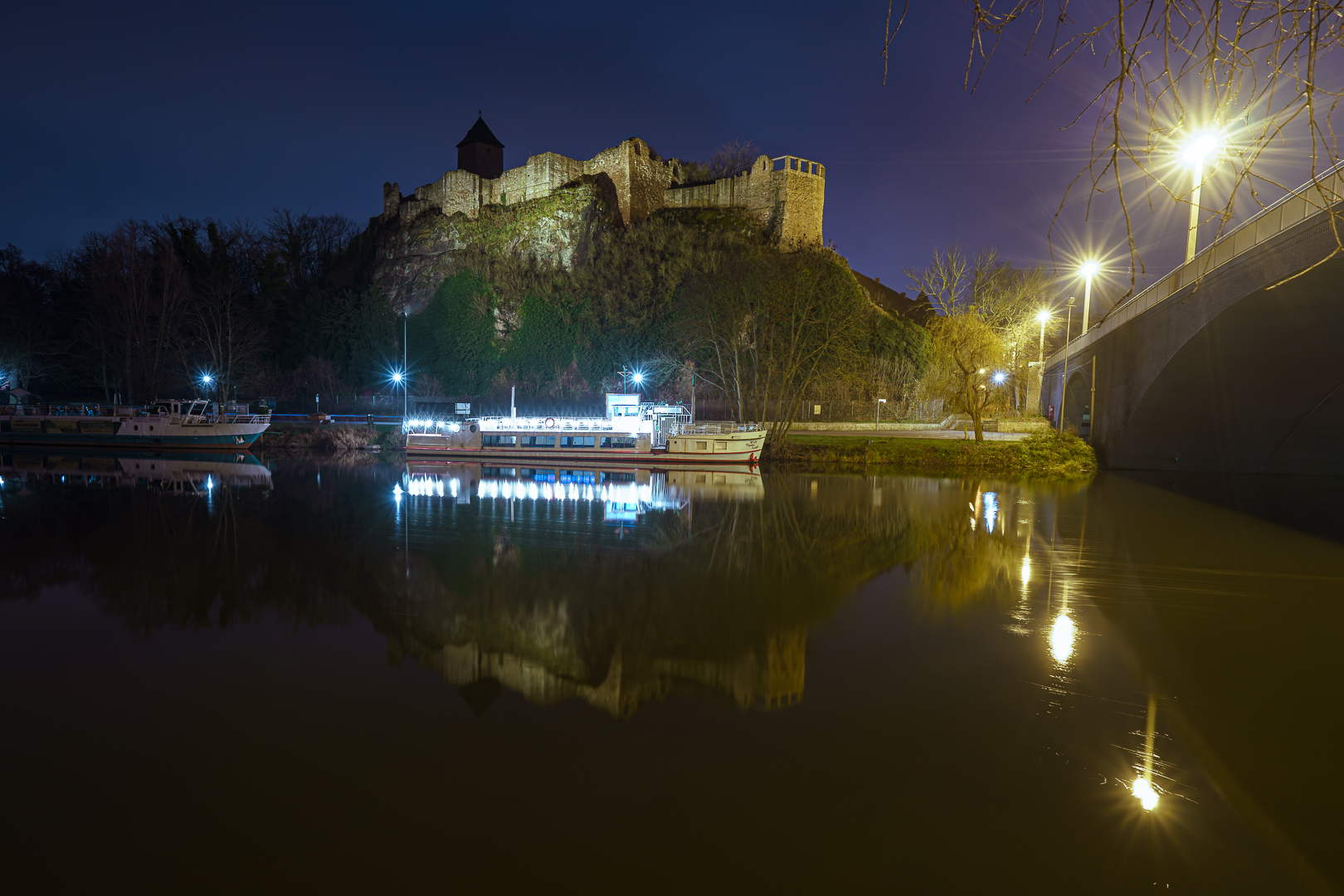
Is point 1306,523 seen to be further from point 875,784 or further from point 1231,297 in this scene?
point 875,784

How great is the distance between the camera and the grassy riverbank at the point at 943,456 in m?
25.3

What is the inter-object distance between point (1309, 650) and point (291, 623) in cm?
1021

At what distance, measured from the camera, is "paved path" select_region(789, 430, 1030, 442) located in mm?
31016

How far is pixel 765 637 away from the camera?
7.01 metres

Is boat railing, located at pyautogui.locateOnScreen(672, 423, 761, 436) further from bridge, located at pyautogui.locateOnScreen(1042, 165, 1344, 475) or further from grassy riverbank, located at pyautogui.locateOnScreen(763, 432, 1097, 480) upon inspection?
bridge, located at pyautogui.locateOnScreen(1042, 165, 1344, 475)

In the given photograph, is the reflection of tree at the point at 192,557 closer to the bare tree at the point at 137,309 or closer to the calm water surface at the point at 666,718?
the calm water surface at the point at 666,718

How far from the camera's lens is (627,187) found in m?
51.7

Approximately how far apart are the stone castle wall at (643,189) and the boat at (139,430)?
91.0ft

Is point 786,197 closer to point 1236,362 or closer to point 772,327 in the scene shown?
point 772,327

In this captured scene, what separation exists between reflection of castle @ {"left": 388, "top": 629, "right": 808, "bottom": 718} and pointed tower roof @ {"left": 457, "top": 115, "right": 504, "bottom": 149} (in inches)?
2566

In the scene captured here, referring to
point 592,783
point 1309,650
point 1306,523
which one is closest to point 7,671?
point 592,783

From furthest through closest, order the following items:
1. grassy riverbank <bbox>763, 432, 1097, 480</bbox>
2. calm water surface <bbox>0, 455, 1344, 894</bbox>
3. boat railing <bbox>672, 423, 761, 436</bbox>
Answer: boat railing <bbox>672, 423, 761, 436</bbox>, grassy riverbank <bbox>763, 432, 1097, 480</bbox>, calm water surface <bbox>0, 455, 1344, 894</bbox>

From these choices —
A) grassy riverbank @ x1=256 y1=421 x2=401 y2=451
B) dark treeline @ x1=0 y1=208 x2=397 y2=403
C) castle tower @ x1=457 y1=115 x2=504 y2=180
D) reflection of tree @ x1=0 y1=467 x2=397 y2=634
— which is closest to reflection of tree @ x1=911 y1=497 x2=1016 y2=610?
reflection of tree @ x1=0 y1=467 x2=397 y2=634

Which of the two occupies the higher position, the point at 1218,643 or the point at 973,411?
the point at 973,411
